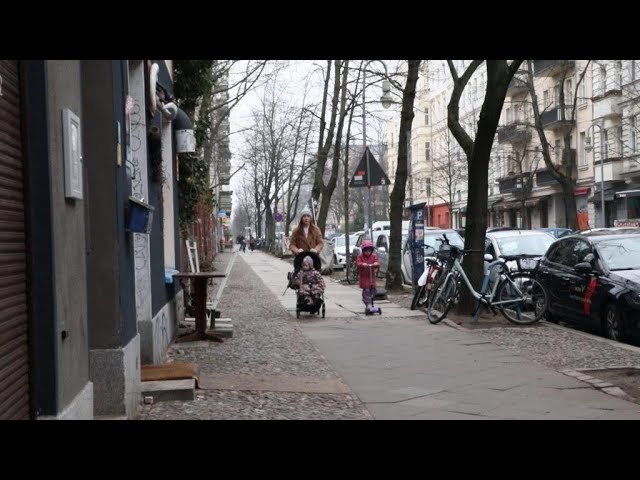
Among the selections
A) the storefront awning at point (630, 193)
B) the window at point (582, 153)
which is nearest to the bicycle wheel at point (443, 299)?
the storefront awning at point (630, 193)

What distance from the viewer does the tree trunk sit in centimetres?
2052

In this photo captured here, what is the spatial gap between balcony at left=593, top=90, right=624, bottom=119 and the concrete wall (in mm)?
40218

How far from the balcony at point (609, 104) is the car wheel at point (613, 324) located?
33.0m

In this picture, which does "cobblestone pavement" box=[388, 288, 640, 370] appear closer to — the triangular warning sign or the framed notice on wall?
the framed notice on wall

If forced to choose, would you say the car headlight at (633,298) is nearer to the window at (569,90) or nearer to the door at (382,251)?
the door at (382,251)

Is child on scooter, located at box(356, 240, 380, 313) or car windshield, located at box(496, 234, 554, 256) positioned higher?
car windshield, located at box(496, 234, 554, 256)

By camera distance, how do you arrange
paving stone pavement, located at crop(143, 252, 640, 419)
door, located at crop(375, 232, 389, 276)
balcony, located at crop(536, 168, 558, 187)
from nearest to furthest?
1. paving stone pavement, located at crop(143, 252, 640, 419)
2. door, located at crop(375, 232, 389, 276)
3. balcony, located at crop(536, 168, 558, 187)

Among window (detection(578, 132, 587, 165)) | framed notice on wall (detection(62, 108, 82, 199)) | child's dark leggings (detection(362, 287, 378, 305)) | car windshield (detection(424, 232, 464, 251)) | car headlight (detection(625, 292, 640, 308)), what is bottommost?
child's dark leggings (detection(362, 287, 378, 305))

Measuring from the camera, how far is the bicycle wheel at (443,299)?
44.3 feet

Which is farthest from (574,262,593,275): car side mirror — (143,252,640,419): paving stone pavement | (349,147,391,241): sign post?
(349,147,391,241): sign post

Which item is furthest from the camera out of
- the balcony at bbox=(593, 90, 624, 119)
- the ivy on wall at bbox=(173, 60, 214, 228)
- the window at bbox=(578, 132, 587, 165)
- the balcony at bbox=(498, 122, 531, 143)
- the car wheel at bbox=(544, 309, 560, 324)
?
the balcony at bbox=(498, 122, 531, 143)

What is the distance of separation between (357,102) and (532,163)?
1111 inches
